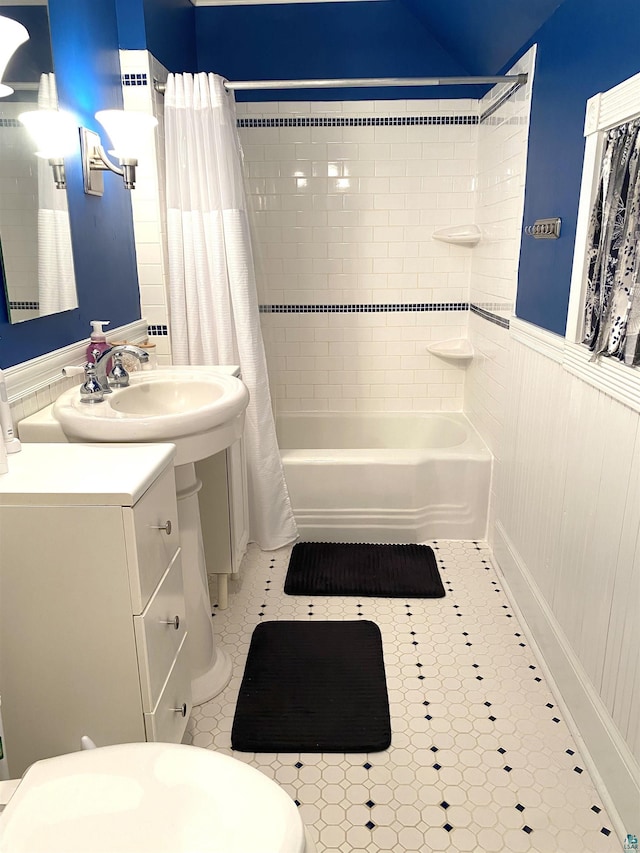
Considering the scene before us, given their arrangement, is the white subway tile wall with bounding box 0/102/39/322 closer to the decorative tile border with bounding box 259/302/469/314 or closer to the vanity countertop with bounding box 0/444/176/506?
the vanity countertop with bounding box 0/444/176/506

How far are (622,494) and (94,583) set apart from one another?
1.26 meters

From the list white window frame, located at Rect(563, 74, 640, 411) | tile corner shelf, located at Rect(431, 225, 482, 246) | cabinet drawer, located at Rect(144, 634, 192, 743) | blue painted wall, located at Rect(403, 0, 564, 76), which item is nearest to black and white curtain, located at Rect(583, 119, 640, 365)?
white window frame, located at Rect(563, 74, 640, 411)

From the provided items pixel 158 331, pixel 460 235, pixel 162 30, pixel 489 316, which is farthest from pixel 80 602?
pixel 460 235

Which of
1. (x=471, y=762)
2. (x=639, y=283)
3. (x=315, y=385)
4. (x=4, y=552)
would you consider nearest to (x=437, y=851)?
(x=471, y=762)

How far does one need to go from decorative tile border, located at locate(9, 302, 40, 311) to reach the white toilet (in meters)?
1.15

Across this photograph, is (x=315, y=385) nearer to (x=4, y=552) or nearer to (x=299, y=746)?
(x=299, y=746)

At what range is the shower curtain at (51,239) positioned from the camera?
1.87 metres

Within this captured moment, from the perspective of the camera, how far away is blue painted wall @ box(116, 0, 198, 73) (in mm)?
2486

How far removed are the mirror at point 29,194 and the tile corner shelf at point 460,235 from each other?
209cm

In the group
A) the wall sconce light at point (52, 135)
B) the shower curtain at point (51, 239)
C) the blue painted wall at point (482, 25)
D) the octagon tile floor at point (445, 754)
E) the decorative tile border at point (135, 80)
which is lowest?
the octagon tile floor at point (445, 754)

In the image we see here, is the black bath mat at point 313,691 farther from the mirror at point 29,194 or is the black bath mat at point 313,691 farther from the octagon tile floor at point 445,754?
the mirror at point 29,194

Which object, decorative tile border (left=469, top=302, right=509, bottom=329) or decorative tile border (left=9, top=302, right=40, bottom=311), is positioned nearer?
decorative tile border (left=9, top=302, right=40, bottom=311)

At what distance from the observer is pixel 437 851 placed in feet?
5.02

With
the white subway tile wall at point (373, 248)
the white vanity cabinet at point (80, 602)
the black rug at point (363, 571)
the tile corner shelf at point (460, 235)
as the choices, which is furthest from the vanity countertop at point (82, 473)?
the tile corner shelf at point (460, 235)
